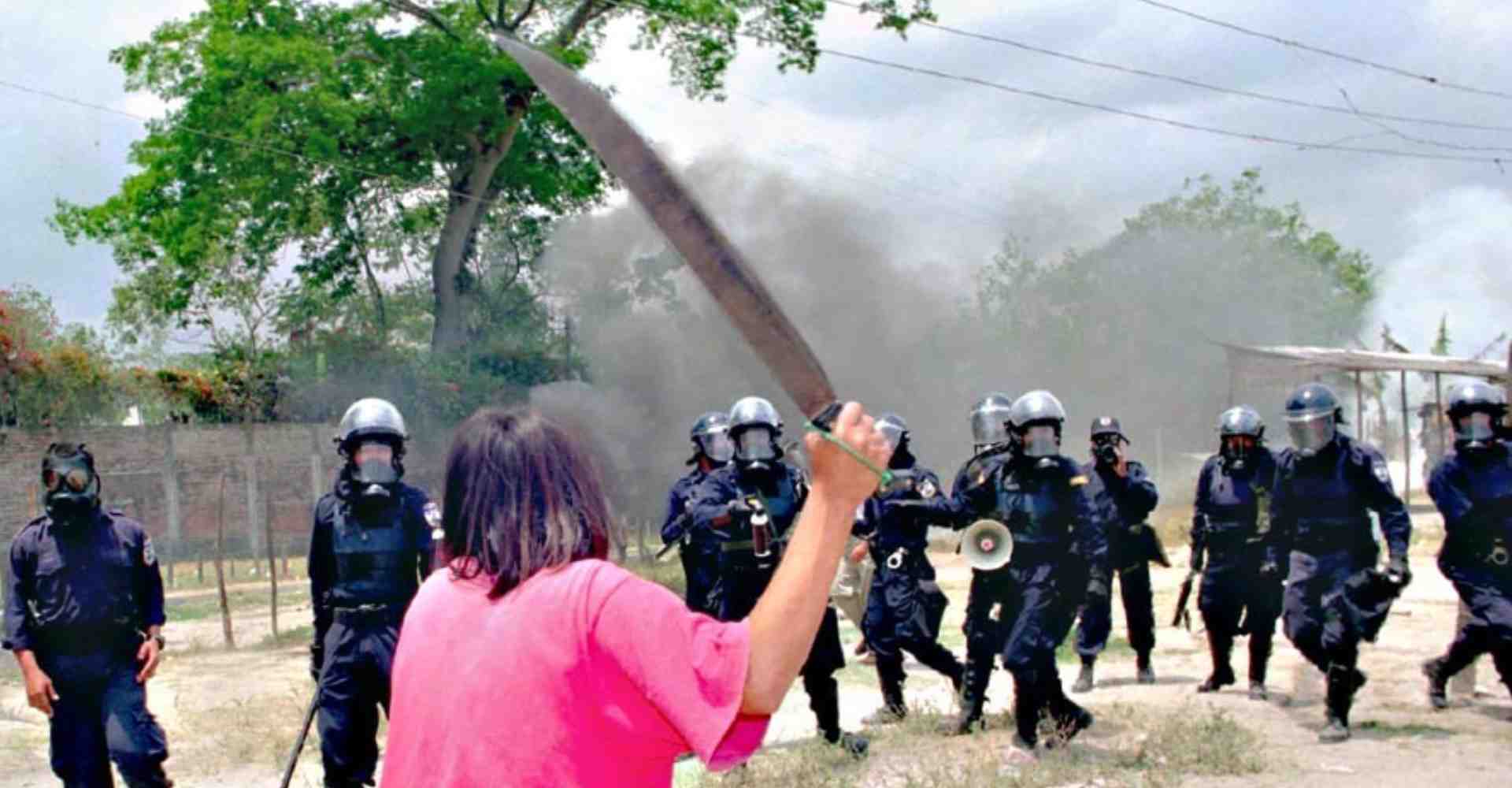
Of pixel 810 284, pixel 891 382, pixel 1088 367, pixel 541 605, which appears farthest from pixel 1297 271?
pixel 541 605

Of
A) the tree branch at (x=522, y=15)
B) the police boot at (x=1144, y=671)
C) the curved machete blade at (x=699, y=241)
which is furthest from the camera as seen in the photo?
the tree branch at (x=522, y=15)

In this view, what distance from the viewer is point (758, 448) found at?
8.73m

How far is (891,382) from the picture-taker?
38.0m

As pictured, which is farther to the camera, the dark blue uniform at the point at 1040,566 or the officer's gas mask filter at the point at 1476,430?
the officer's gas mask filter at the point at 1476,430

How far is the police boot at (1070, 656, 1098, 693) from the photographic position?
1093cm

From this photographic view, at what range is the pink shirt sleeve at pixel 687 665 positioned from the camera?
85.5 inches

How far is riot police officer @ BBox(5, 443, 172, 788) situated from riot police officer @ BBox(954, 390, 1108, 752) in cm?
438

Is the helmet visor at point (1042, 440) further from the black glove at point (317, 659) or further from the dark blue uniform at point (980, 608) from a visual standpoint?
the black glove at point (317, 659)

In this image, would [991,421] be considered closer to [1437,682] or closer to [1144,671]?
[1144,671]

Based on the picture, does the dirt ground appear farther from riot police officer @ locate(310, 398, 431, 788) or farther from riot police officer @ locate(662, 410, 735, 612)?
riot police officer @ locate(310, 398, 431, 788)

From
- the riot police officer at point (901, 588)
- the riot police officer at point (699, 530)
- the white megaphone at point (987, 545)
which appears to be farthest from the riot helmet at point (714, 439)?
the white megaphone at point (987, 545)

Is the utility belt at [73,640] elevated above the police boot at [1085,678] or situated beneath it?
elevated above

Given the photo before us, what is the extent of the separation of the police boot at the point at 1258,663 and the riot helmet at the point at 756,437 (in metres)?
3.85

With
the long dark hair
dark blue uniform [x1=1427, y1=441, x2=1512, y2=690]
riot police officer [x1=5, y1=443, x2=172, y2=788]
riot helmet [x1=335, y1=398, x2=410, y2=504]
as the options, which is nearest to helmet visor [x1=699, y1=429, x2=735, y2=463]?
riot helmet [x1=335, y1=398, x2=410, y2=504]
